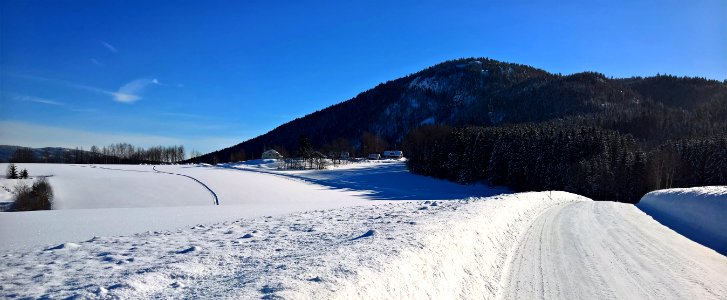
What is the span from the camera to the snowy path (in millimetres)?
6934

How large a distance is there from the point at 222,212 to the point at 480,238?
39.3ft

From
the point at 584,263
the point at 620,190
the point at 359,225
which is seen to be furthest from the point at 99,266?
the point at 620,190

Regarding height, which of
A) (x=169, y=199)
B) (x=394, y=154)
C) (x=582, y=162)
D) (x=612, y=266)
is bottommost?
(x=169, y=199)

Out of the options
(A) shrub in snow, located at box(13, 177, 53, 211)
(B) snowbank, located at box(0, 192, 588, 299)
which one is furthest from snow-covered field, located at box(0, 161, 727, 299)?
(A) shrub in snow, located at box(13, 177, 53, 211)

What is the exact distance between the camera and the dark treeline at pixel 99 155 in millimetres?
125419

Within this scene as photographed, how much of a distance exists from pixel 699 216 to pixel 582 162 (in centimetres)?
5382

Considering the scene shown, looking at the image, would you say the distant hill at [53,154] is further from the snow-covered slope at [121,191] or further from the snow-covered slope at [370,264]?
the snow-covered slope at [370,264]

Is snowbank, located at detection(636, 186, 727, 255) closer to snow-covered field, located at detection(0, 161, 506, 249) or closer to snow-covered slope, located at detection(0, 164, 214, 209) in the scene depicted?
snow-covered field, located at detection(0, 161, 506, 249)

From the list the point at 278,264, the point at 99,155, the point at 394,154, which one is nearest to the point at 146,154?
the point at 99,155

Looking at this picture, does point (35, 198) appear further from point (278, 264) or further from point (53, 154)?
point (53, 154)

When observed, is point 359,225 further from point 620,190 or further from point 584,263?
point 620,190

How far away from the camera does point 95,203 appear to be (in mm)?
37969

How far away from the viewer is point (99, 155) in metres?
152

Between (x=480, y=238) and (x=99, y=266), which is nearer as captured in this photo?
(x=99, y=266)
